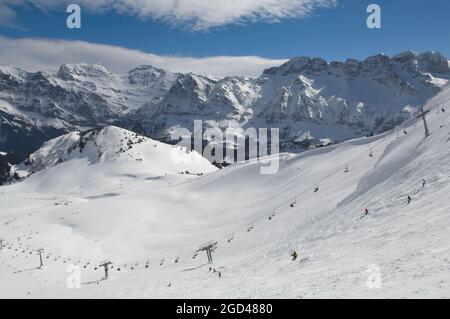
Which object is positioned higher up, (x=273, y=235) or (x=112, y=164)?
(x=112, y=164)

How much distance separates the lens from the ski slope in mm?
16391

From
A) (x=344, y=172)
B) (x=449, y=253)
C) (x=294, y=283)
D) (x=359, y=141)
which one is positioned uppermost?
(x=359, y=141)

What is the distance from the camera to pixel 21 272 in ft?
115

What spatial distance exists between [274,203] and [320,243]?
1052 inches

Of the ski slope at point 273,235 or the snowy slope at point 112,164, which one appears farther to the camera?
the snowy slope at point 112,164

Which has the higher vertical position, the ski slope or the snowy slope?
the snowy slope

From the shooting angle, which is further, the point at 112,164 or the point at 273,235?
the point at 112,164

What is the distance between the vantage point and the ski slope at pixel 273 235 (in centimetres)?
1639

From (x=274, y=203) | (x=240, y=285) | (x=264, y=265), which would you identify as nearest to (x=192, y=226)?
(x=274, y=203)

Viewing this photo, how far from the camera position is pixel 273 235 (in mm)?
32312

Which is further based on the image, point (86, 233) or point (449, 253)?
point (86, 233)

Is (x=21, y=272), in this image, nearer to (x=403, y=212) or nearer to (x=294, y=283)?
(x=294, y=283)

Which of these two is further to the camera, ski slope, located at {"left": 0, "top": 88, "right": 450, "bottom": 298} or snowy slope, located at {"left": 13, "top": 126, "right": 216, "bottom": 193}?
snowy slope, located at {"left": 13, "top": 126, "right": 216, "bottom": 193}
